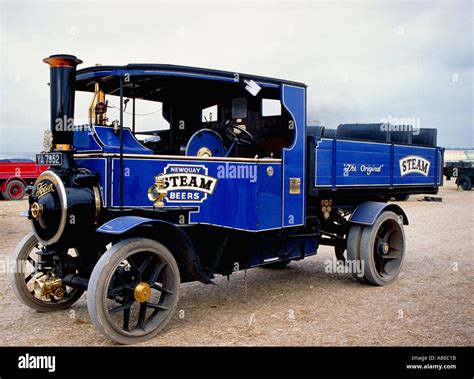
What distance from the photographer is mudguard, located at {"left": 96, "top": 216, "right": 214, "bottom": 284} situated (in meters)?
4.47

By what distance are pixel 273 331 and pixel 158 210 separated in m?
1.56

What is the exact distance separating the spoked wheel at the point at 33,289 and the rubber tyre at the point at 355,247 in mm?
3423

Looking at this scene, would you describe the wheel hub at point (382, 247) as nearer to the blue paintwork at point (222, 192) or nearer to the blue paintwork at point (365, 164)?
the blue paintwork at point (365, 164)

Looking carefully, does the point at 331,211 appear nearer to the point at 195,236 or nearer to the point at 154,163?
the point at 195,236

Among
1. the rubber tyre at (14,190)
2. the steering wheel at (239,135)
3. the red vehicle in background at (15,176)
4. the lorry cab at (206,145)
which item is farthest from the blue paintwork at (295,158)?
the rubber tyre at (14,190)

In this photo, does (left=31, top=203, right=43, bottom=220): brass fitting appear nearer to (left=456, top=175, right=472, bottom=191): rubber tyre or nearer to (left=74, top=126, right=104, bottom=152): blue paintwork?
(left=74, top=126, right=104, bottom=152): blue paintwork

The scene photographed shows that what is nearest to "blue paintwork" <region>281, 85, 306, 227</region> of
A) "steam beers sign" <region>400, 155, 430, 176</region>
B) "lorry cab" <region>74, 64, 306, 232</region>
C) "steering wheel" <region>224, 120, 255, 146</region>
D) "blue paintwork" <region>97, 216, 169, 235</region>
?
"lorry cab" <region>74, 64, 306, 232</region>

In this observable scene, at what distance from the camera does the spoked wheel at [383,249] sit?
681 cm

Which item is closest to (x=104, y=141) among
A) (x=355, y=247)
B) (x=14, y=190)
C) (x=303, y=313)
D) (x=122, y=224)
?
(x=122, y=224)

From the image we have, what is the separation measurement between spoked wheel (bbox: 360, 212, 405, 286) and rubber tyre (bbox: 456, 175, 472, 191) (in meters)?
23.4

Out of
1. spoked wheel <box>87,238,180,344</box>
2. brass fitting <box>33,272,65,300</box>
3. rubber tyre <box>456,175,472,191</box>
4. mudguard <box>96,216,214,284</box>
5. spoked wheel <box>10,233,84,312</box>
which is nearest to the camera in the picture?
spoked wheel <box>87,238,180,344</box>

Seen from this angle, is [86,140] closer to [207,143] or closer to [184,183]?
[184,183]

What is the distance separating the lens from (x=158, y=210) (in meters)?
4.85

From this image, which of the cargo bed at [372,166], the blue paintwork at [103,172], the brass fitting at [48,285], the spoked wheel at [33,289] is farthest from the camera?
the cargo bed at [372,166]
